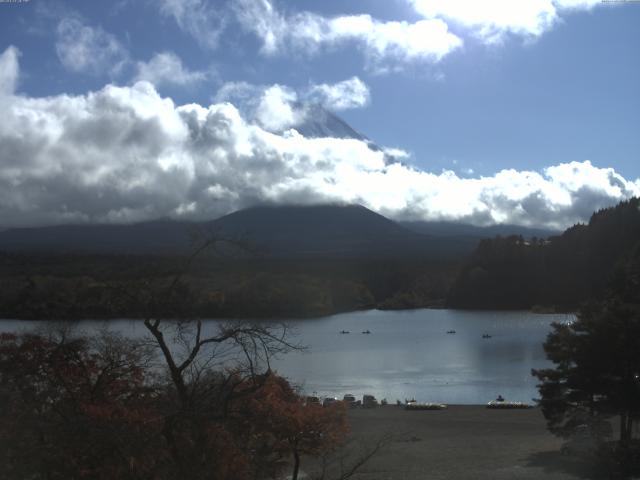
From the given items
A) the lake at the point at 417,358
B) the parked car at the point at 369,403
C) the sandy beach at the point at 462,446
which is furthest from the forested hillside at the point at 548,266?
the sandy beach at the point at 462,446

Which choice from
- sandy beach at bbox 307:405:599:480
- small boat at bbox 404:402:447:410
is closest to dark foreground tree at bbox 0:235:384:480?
sandy beach at bbox 307:405:599:480

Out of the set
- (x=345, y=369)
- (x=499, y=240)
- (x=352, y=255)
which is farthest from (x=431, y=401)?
(x=352, y=255)

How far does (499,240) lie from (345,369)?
183 ft

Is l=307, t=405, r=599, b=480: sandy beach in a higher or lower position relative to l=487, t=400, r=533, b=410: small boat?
higher

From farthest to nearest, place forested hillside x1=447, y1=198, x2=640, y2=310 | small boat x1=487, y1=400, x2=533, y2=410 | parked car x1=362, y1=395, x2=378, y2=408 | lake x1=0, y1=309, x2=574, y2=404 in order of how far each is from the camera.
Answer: forested hillside x1=447, y1=198, x2=640, y2=310
lake x1=0, y1=309, x2=574, y2=404
parked car x1=362, y1=395, x2=378, y2=408
small boat x1=487, y1=400, x2=533, y2=410

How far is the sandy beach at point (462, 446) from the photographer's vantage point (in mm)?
12000

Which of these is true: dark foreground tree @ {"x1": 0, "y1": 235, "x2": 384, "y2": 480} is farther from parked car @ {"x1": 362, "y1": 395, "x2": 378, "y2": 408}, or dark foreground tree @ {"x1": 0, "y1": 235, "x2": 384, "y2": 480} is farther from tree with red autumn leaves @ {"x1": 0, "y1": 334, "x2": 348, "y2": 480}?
parked car @ {"x1": 362, "y1": 395, "x2": 378, "y2": 408}

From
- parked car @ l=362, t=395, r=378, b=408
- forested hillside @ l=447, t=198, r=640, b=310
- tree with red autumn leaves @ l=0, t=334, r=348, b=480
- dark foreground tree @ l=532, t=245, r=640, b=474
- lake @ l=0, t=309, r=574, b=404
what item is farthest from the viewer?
forested hillside @ l=447, t=198, r=640, b=310

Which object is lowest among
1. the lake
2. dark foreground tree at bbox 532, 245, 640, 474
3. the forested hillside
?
the lake

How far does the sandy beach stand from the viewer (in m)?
12.0

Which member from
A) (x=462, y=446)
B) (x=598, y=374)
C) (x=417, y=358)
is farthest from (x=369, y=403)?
(x=417, y=358)

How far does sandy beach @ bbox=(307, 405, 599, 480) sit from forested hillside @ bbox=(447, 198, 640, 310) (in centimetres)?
5481

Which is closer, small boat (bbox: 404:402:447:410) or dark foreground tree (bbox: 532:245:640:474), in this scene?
dark foreground tree (bbox: 532:245:640:474)

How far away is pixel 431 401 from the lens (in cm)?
2445
